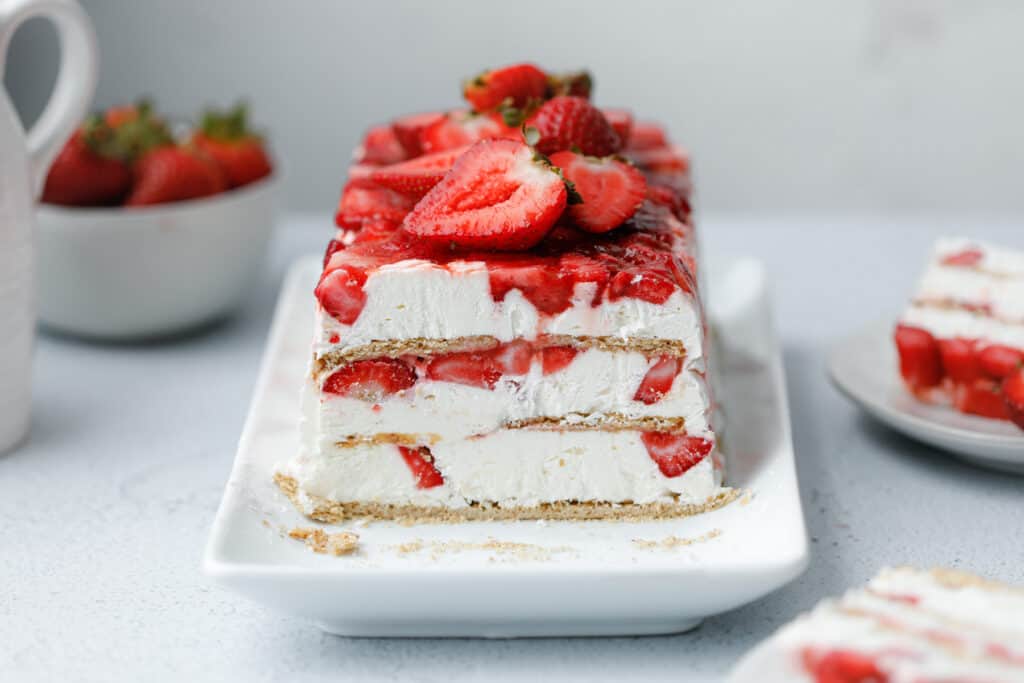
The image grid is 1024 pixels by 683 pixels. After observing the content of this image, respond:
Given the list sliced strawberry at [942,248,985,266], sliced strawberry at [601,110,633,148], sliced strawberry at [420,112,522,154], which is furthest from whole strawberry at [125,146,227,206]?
sliced strawberry at [942,248,985,266]

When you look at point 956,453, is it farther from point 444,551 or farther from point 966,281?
point 444,551

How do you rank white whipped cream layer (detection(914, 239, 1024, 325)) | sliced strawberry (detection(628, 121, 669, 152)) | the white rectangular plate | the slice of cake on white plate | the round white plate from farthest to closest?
1. sliced strawberry (detection(628, 121, 669, 152))
2. white whipped cream layer (detection(914, 239, 1024, 325))
3. the round white plate
4. the white rectangular plate
5. the slice of cake on white plate

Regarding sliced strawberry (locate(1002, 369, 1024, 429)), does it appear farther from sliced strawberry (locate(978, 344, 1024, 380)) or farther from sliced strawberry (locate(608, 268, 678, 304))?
sliced strawberry (locate(608, 268, 678, 304))

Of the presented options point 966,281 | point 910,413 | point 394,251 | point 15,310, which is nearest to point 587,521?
point 394,251

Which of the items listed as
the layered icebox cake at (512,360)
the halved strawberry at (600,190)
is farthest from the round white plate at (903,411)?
the halved strawberry at (600,190)

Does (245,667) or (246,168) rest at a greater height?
(246,168)

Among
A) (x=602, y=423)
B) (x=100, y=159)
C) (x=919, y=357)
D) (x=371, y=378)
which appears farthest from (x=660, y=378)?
(x=100, y=159)

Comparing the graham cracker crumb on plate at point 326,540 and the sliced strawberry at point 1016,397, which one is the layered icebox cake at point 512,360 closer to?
the graham cracker crumb on plate at point 326,540
